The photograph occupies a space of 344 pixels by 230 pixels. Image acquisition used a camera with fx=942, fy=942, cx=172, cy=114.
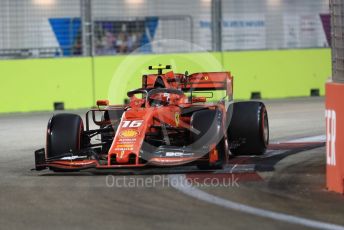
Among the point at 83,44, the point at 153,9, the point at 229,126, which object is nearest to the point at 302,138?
the point at 229,126

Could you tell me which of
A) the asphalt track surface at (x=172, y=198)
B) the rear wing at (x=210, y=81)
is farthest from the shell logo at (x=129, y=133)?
the rear wing at (x=210, y=81)

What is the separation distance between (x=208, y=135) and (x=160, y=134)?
722 millimetres

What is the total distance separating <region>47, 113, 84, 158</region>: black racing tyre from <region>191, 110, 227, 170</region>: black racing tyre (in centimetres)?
147

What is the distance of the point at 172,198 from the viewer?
9.34 metres

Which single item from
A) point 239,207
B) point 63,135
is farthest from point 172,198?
point 63,135

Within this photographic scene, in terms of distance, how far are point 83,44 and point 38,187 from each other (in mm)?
12883

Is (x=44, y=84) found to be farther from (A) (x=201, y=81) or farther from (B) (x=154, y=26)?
(A) (x=201, y=81)

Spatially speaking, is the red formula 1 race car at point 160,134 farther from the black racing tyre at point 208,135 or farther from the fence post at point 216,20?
the fence post at point 216,20

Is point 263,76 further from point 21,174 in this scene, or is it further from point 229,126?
point 21,174

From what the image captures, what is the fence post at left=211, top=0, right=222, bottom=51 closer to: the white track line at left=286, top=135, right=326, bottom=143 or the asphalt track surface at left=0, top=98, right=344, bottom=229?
the white track line at left=286, top=135, right=326, bottom=143

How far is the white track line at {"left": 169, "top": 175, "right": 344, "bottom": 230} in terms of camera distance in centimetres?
785

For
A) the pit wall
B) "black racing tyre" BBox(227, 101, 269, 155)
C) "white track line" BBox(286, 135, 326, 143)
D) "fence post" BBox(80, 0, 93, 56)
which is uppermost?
"fence post" BBox(80, 0, 93, 56)

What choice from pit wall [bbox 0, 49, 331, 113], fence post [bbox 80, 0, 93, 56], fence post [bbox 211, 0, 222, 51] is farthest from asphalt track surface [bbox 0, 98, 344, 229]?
fence post [bbox 211, 0, 222, 51]

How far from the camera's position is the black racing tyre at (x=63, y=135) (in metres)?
11.5
